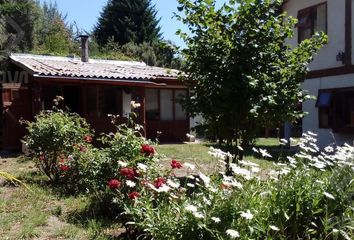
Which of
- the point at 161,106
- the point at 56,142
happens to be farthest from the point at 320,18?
the point at 56,142

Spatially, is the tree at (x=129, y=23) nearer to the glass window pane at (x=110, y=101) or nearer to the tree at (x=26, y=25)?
the tree at (x=26, y=25)

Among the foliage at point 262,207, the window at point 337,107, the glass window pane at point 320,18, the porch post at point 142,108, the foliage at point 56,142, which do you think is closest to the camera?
the foliage at point 262,207

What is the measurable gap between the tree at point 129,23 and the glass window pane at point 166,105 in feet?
66.9

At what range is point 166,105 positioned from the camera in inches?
762

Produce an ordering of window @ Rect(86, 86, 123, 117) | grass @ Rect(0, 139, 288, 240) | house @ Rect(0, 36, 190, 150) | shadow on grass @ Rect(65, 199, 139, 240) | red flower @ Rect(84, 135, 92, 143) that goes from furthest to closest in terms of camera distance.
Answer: window @ Rect(86, 86, 123, 117) → house @ Rect(0, 36, 190, 150) → red flower @ Rect(84, 135, 92, 143) → grass @ Rect(0, 139, 288, 240) → shadow on grass @ Rect(65, 199, 139, 240)

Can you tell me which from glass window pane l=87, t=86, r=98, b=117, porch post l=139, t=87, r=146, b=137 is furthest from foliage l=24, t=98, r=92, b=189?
glass window pane l=87, t=86, r=98, b=117

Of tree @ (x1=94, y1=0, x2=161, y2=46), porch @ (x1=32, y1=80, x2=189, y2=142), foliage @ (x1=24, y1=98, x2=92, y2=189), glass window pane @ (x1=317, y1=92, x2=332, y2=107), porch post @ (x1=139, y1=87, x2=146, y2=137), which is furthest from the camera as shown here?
tree @ (x1=94, y1=0, x2=161, y2=46)

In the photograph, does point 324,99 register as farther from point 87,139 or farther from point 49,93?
point 87,139

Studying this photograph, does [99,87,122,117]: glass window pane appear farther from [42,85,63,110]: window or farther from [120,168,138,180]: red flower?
[120,168,138,180]: red flower

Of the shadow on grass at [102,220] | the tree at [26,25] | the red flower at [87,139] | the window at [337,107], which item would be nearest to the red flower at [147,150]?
the shadow on grass at [102,220]

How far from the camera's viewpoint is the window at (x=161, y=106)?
19.0 m

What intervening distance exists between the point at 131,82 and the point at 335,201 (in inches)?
507

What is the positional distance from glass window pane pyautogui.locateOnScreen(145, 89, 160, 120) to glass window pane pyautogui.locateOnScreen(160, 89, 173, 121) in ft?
0.76

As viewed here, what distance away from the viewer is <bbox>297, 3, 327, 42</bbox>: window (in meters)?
15.6
